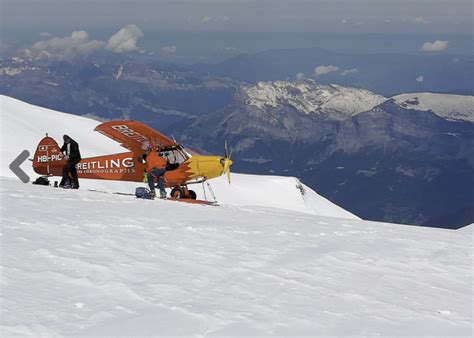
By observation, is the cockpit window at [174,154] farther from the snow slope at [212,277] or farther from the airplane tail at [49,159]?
the snow slope at [212,277]

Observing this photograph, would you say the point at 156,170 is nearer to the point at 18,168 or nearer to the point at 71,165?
the point at 71,165

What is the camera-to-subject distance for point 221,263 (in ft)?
32.7

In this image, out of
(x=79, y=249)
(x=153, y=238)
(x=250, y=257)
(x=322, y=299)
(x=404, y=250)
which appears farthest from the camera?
(x=404, y=250)

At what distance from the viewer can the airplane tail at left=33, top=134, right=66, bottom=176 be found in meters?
21.0

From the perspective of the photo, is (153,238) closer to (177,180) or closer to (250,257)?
(250,257)

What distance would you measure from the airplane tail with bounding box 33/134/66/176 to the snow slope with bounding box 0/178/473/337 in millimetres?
6426

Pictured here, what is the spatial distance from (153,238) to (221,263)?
2.04 m

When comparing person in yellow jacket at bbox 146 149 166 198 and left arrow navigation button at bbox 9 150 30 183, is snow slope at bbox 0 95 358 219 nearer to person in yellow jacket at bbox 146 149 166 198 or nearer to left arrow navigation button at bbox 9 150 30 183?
left arrow navigation button at bbox 9 150 30 183

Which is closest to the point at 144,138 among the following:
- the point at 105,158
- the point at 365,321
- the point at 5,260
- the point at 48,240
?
the point at 105,158

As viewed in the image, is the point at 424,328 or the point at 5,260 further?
the point at 5,260

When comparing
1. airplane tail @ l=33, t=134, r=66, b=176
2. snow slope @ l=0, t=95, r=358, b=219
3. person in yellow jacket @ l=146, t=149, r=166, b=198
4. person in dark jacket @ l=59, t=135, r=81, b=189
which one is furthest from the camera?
snow slope @ l=0, t=95, r=358, b=219

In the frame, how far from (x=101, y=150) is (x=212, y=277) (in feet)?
126

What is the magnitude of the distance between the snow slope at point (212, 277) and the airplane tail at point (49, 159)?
6.43 meters

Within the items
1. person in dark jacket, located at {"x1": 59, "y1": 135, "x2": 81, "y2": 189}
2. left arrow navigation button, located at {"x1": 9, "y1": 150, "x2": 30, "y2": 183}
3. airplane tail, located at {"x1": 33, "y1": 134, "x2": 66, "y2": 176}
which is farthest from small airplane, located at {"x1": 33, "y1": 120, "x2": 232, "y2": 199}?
left arrow navigation button, located at {"x1": 9, "y1": 150, "x2": 30, "y2": 183}
